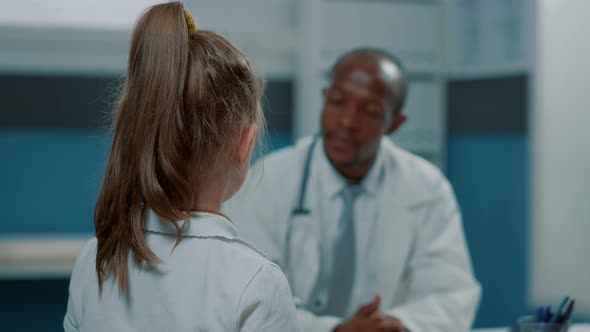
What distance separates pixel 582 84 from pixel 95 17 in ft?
6.64

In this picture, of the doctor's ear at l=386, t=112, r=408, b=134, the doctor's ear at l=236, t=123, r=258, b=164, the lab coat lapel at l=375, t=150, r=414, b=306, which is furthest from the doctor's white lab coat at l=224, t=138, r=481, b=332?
the doctor's ear at l=236, t=123, r=258, b=164

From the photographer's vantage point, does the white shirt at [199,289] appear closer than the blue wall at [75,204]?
Yes

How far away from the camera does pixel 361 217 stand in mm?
1842

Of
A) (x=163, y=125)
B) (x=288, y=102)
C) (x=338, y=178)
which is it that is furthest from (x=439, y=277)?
(x=288, y=102)

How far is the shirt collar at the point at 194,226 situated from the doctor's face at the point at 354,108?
0.89 m

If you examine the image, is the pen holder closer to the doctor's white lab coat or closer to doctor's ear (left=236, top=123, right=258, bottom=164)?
the doctor's white lab coat

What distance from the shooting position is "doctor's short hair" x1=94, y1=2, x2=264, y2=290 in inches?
32.2

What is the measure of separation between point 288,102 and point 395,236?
1.65 metres

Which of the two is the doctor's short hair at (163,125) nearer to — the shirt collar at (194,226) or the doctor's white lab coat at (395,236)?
the shirt collar at (194,226)

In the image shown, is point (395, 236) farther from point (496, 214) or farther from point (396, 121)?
point (496, 214)

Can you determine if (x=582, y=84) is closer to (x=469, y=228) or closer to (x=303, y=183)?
(x=303, y=183)

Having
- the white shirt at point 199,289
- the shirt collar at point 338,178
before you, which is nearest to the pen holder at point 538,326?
the shirt collar at point 338,178

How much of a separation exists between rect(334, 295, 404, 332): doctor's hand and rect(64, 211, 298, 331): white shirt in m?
0.68

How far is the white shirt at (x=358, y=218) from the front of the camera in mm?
1807
